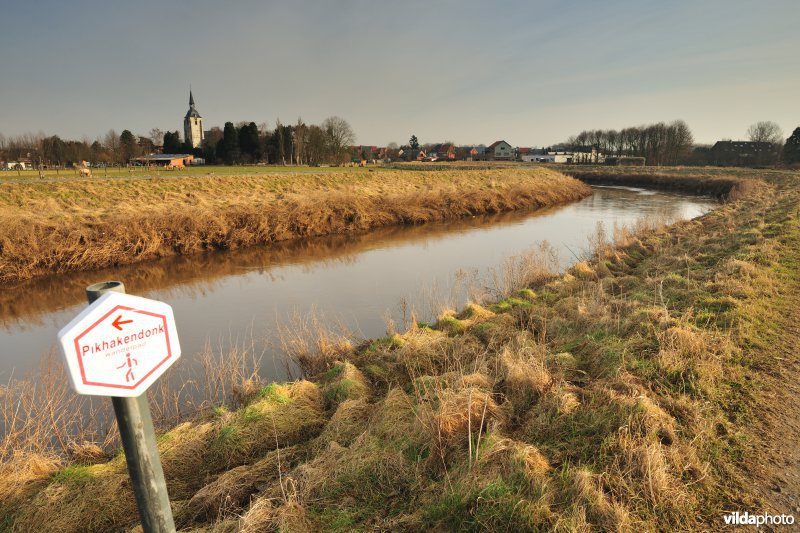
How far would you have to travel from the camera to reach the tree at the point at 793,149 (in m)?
65.3

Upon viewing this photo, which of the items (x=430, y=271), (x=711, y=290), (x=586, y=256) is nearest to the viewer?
(x=711, y=290)

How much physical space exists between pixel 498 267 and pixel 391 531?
39.9ft

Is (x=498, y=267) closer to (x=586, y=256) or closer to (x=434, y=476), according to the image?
(x=586, y=256)

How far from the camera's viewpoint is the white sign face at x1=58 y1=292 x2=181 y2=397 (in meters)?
1.57

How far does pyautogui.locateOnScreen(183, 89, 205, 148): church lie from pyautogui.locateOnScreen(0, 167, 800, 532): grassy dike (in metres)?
105

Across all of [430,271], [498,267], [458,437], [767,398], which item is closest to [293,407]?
[458,437]

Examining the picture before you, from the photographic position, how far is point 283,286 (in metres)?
13.3

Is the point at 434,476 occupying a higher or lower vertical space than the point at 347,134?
lower

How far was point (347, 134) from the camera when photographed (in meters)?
69.2

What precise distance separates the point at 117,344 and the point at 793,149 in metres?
91.3

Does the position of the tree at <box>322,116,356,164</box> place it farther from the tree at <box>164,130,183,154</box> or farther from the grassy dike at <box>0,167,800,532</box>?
the grassy dike at <box>0,167,800,532</box>

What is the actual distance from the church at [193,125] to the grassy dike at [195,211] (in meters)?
79.1

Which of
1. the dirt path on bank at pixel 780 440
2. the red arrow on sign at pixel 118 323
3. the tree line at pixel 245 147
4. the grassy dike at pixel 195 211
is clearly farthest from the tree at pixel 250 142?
the red arrow on sign at pixel 118 323

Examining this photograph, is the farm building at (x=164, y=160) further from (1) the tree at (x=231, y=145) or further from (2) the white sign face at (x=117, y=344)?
(2) the white sign face at (x=117, y=344)
